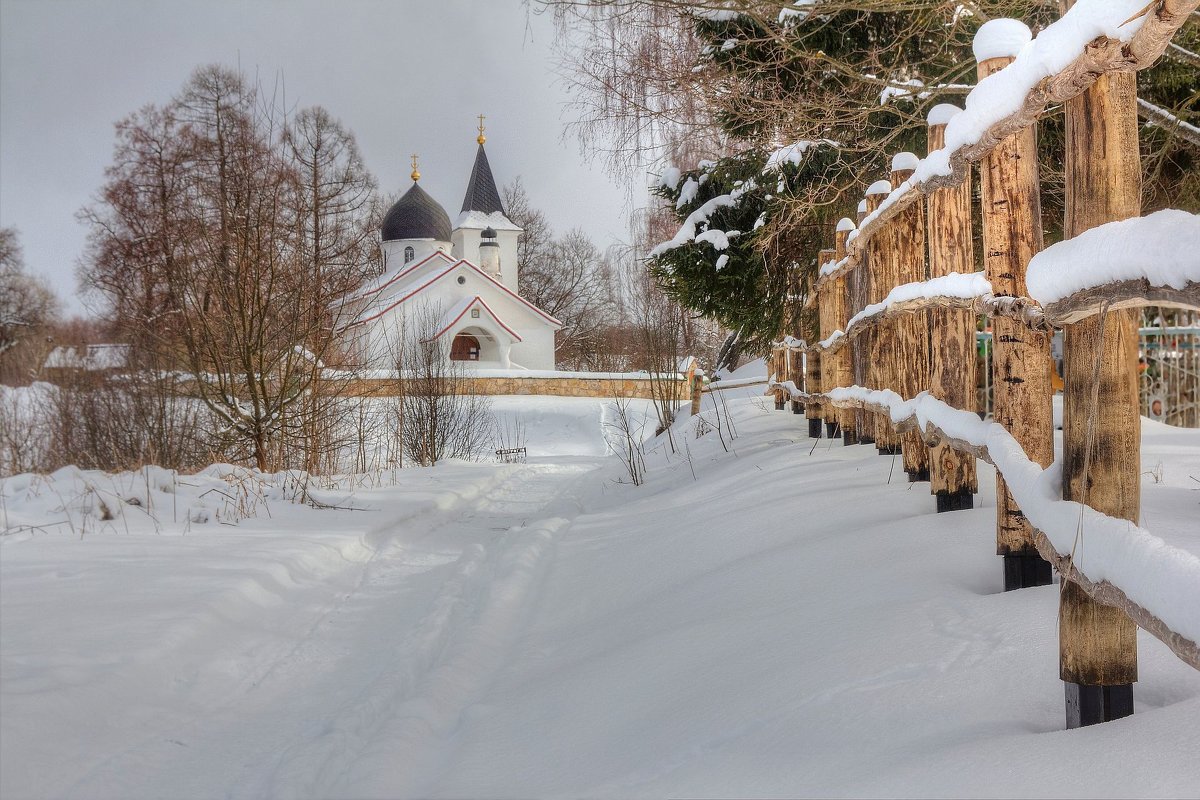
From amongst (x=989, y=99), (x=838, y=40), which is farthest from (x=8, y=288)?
(x=989, y=99)

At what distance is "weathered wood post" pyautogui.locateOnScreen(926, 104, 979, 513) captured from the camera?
3545 mm

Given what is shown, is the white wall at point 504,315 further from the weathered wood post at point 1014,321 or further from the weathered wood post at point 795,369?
the weathered wood post at point 1014,321

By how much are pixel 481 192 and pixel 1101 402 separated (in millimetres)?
45895

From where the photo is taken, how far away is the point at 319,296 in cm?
1067

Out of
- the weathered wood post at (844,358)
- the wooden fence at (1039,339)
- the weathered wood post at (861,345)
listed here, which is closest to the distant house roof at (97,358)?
the weathered wood post at (844,358)

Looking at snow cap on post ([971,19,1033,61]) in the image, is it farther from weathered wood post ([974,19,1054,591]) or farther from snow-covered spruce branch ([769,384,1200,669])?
snow-covered spruce branch ([769,384,1200,669])

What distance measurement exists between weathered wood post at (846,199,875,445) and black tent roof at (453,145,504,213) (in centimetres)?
4084

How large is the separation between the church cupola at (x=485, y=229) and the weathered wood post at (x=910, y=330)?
38840 mm

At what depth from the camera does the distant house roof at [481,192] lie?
45438 mm

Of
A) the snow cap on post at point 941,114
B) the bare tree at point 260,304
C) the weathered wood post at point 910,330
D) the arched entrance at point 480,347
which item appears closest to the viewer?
the snow cap on post at point 941,114

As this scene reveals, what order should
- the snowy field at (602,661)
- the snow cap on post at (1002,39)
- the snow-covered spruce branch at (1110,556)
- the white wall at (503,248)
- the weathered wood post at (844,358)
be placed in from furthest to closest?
1. the white wall at (503,248)
2. the weathered wood post at (844,358)
3. the snow cap on post at (1002,39)
4. the snowy field at (602,661)
5. the snow-covered spruce branch at (1110,556)

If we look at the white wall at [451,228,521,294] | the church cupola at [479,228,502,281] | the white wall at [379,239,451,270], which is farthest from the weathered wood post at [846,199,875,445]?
the white wall at [379,239,451,270]

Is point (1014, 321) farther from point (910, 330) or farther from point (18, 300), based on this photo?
point (18, 300)

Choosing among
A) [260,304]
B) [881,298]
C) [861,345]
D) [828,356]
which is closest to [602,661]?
[881,298]
